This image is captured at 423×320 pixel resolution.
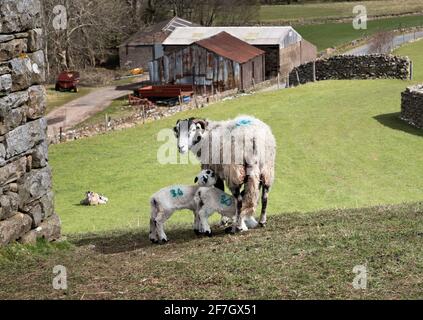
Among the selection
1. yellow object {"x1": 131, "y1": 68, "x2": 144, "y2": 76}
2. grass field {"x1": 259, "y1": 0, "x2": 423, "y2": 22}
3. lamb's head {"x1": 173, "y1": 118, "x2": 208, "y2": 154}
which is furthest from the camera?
grass field {"x1": 259, "y1": 0, "x2": 423, "y2": 22}

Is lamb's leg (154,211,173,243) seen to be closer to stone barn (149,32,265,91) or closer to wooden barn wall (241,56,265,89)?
stone barn (149,32,265,91)

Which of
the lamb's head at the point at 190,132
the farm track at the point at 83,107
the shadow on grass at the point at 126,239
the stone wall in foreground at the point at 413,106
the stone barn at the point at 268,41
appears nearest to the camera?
the shadow on grass at the point at 126,239

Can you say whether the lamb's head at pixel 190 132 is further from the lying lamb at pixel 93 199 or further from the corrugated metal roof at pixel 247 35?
the corrugated metal roof at pixel 247 35

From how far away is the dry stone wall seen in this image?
141 ft

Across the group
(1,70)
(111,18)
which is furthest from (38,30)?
(111,18)

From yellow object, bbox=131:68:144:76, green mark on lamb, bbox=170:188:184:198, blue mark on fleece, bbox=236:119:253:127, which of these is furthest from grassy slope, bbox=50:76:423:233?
yellow object, bbox=131:68:144:76

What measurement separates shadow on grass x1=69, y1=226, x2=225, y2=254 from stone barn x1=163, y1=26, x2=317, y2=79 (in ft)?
144

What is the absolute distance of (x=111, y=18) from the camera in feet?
211

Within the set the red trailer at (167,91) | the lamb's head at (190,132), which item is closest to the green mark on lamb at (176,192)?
the lamb's head at (190,132)

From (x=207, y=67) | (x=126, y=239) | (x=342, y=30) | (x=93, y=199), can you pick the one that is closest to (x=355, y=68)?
(x=207, y=67)

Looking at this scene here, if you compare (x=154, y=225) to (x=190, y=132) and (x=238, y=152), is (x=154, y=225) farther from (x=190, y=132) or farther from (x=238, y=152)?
(x=238, y=152)

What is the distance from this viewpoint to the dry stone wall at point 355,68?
4303 cm

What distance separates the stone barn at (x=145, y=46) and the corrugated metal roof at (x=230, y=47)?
8.83 metres
